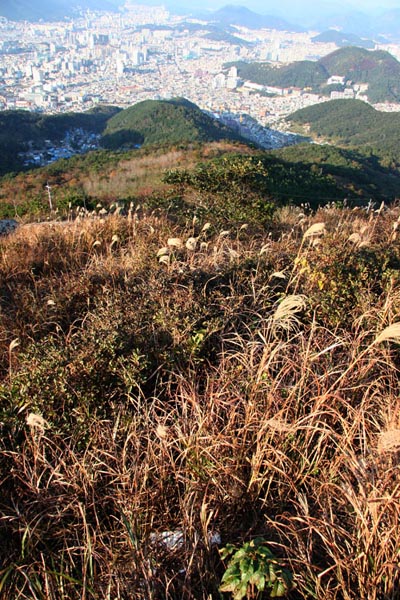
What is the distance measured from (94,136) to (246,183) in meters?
47.9

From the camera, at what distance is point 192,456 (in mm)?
1530

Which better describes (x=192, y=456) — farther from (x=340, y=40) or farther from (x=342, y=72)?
(x=340, y=40)

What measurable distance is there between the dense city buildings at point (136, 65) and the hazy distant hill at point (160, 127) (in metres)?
22.9

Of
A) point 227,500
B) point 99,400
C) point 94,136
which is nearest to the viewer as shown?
point 227,500

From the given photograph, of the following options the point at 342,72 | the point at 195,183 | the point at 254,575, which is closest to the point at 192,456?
the point at 254,575

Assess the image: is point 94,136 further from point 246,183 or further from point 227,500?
point 227,500

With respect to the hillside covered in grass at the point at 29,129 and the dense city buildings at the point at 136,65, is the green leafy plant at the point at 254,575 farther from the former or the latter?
the dense city buildings at the point at 136,65

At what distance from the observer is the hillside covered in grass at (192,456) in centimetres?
120

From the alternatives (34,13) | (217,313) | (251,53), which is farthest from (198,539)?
(34,13)

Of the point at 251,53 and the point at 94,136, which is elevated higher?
the point at 251,53

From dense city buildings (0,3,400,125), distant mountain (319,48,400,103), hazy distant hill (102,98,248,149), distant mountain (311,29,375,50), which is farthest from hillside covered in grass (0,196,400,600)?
distant mountain (311,29,375,50)

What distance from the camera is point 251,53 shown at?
136 meters

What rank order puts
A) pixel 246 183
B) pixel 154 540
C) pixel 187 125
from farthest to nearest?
pixel 187 125 → pixel 246 183 → pixel 154 540

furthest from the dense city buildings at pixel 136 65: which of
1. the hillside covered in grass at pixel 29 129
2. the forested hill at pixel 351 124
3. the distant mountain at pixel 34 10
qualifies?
the hillside covered in grass at pixel 29 129
